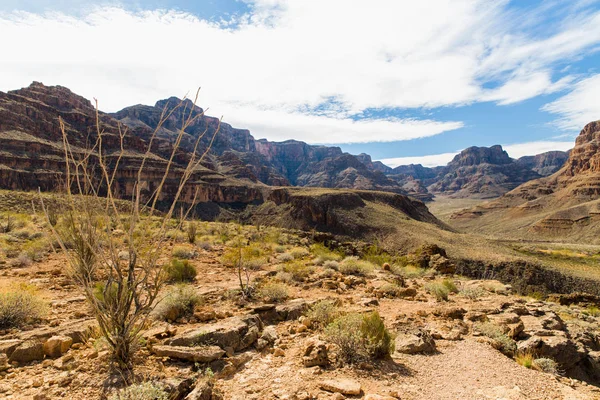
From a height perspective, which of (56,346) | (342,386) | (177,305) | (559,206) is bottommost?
(559,206)

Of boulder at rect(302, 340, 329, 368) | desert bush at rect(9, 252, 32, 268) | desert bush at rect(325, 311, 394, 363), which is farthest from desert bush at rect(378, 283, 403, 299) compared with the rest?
desert bush at rect(9, 252, 32, 268)

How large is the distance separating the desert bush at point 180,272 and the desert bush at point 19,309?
11.3ft

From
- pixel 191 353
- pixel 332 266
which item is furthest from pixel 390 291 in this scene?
pixel 191 353

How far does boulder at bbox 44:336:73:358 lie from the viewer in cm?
433

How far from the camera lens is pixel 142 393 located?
10.6ft

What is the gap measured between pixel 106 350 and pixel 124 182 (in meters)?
90.1

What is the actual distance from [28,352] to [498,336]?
26.7 ft

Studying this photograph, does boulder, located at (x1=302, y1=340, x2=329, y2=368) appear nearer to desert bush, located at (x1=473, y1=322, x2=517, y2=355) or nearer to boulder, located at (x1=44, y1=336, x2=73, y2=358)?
boulder, located at (x1=44, y1=336, x2=73, y2=358)

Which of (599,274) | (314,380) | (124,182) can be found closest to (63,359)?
(314,380)

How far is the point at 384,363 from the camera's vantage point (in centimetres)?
493

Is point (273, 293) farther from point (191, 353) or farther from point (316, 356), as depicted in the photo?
point (191, 353)

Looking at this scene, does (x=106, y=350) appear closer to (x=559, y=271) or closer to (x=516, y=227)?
(x=559, y=271)

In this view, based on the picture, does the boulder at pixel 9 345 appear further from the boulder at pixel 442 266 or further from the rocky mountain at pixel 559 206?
the rocky mountain at pixel 559 206

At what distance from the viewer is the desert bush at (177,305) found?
6.06 meters
